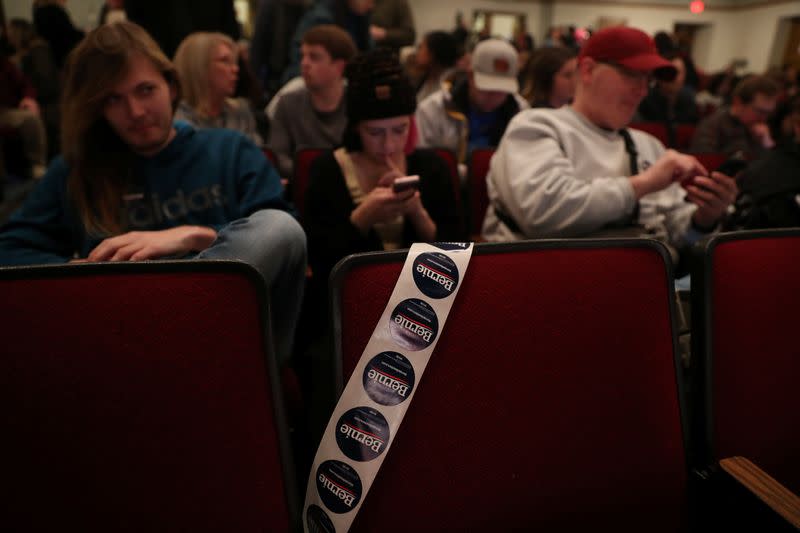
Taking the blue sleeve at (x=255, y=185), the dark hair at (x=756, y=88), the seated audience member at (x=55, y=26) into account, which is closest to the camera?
A: the blue sleeve at (x=255, y=185)

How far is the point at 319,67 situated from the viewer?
104 inches

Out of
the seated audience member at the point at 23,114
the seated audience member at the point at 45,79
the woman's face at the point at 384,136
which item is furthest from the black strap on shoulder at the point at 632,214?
the seated audience member at the point at 45,79

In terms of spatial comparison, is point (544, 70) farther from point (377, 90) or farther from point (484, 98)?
point (377, 90)

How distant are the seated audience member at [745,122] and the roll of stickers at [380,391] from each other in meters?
3.92

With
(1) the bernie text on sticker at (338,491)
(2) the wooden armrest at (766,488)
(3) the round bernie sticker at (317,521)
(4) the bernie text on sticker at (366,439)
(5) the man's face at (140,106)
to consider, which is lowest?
(3) the round bernie sticker at (317,521)

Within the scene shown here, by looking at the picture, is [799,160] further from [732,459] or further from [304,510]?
[304,510]

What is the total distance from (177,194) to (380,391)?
901 mm

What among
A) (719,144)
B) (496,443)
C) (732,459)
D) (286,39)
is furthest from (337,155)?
(719,144)

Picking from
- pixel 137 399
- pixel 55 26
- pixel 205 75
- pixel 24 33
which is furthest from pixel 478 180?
pixel 24 33

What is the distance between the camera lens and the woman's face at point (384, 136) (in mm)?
1606

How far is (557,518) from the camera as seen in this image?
0.82 m

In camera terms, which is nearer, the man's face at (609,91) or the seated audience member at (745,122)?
the man's face at (609,91)

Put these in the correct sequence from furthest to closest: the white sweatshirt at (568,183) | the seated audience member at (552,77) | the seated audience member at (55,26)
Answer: the seated audience member at (55,26), the seated audience member at (552,77), the white sweatshirt at (568,183)

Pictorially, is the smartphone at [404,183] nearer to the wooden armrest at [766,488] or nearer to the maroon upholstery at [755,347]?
the maroon upholstery at [755,347]
